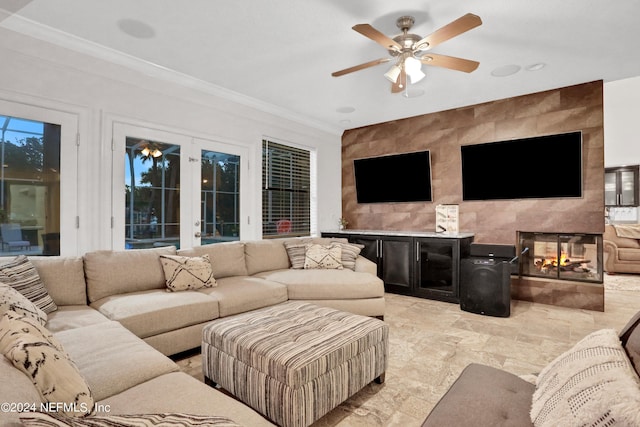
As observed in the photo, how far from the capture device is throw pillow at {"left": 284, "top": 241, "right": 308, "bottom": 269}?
4035mm

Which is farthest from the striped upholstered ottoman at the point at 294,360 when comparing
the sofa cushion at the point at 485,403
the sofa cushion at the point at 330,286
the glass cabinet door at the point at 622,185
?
the glass cabinet door at the point at 622,185

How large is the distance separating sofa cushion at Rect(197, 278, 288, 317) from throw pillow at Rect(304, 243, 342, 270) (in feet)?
2.53

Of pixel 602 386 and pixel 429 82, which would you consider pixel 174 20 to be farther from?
pixel 602 386

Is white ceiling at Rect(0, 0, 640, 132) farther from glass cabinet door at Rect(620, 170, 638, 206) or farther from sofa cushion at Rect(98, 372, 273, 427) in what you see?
glass cabinet door at Rect(620, 170, 638, 206)

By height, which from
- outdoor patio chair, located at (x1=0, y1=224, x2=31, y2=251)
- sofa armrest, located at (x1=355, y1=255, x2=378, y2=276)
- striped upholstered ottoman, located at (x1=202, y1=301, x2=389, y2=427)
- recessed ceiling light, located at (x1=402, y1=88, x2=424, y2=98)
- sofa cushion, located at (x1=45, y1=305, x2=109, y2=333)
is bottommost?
striped upholstered ottoman, located at (x1=202, y1=301, x2=389, y2=427)

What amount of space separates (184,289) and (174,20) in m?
2.20

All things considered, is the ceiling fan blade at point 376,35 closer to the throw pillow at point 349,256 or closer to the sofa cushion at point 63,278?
the throw pillow at point 349,256

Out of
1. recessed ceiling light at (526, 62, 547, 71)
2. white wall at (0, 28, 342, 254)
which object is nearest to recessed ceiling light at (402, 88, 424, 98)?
recessed ceiling light at (526, 62, 547, 71)

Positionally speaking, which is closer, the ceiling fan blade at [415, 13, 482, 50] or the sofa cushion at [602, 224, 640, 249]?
the ceiling fan blade at [415, 13, 482, 50]

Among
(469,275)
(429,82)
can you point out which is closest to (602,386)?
(469,275)

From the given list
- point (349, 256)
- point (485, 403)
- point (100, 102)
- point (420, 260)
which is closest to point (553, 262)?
point (420, 260)

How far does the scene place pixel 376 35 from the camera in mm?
2330

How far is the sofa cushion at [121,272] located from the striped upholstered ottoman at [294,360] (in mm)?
1085

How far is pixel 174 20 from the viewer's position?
2.56m
